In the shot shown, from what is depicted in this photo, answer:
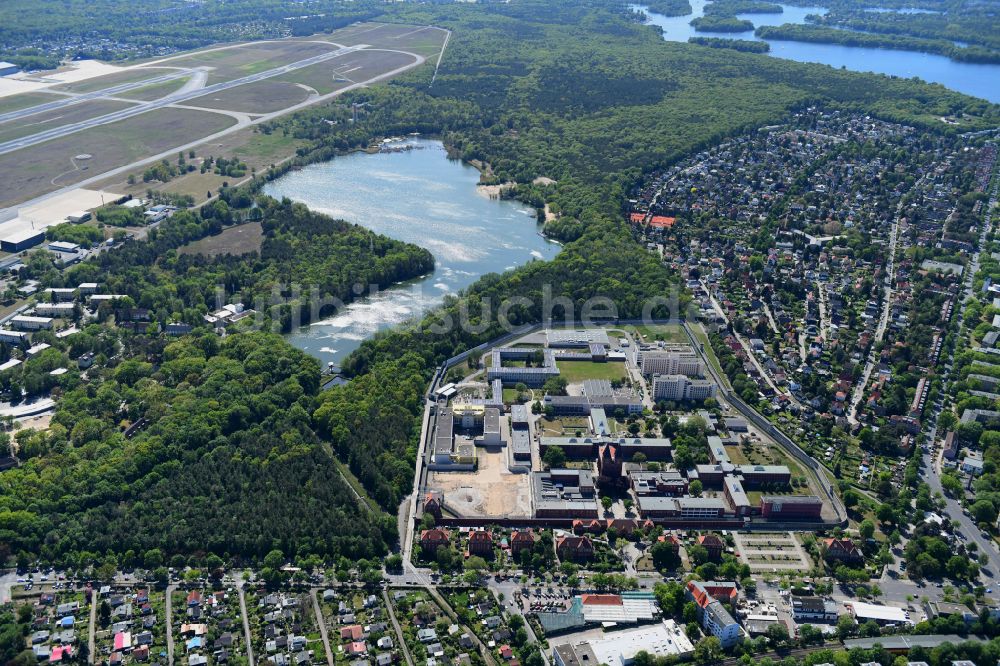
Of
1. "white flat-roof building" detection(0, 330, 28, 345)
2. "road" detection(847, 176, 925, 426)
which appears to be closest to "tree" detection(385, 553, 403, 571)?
"road" detection(847, 176, 925, 426)

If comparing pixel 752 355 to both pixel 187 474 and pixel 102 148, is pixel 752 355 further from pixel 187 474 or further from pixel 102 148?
pixel 102 148

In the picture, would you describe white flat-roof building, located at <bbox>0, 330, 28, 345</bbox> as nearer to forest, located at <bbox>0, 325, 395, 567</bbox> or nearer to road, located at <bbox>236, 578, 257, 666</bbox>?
forest, located at <bbox>0, 325, 395, 567</bbox>

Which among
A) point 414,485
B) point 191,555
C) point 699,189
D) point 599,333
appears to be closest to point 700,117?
point 699,189

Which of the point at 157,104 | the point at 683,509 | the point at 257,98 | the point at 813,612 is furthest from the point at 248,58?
the point at 813,612

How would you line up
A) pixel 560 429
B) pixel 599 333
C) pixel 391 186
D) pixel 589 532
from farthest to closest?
pixel 391 186
pixel 599 333
pixel 560 429
pixel 589 532

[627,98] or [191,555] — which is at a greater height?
[627,98]

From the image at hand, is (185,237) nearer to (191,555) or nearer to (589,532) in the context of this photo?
(191,555)

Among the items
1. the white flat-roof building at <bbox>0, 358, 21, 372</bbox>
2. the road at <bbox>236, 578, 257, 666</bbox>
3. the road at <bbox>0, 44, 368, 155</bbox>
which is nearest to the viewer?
the road at <bbox>236, 578, 257, 666</bbox>
